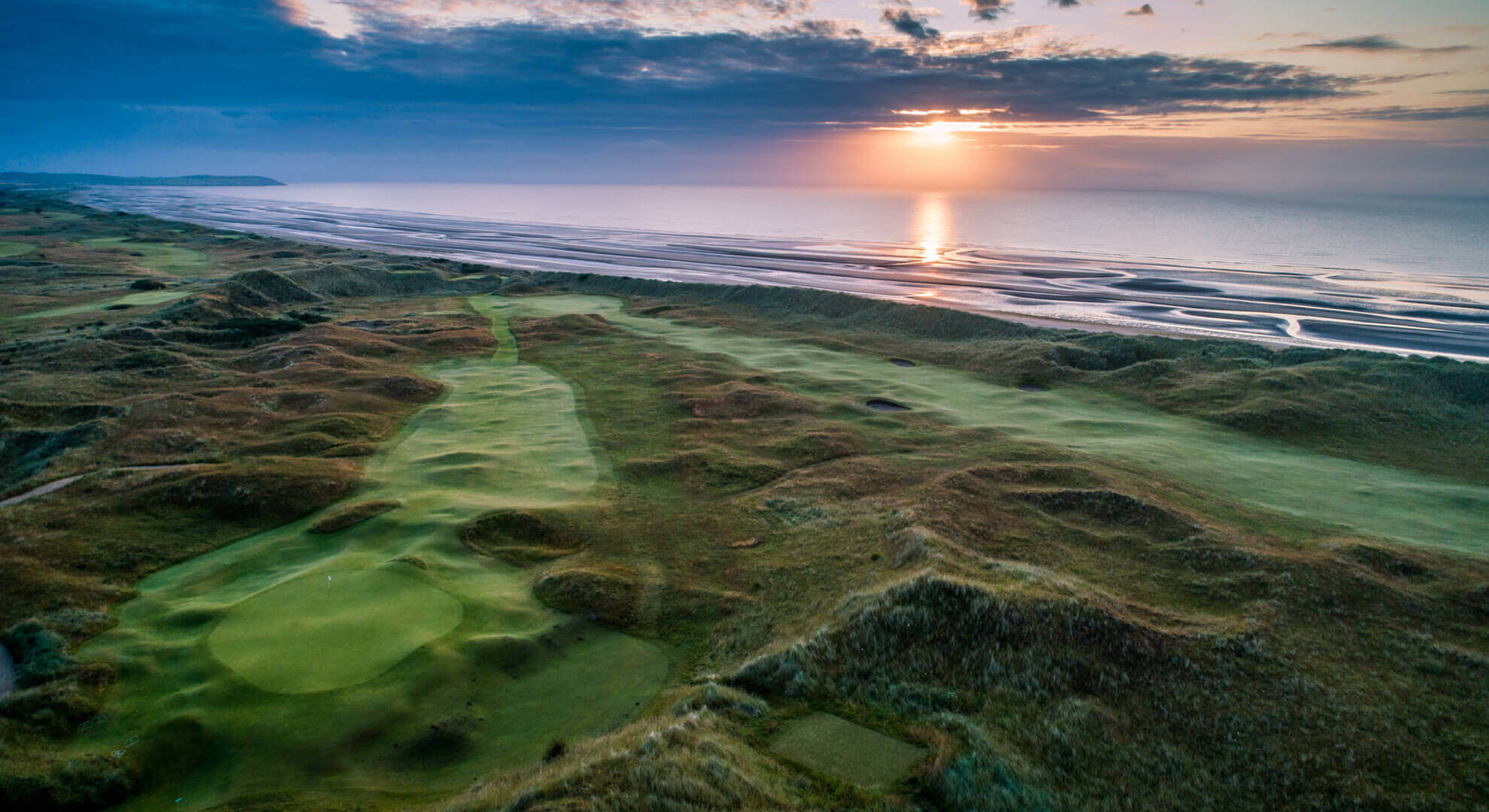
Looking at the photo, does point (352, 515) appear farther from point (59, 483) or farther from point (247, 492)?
point (59, 483)

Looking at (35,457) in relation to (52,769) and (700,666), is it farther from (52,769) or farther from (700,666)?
(700,666)

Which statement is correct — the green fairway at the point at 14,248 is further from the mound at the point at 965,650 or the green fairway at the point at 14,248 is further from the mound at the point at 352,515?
the mound at the point at 965,650

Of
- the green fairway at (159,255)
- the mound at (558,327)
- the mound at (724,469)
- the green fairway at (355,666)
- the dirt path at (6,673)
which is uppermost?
the green fairway at (159,255)

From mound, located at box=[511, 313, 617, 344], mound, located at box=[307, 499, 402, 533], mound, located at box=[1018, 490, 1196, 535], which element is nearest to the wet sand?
mound, located at box=[511, 313, 617, 344]

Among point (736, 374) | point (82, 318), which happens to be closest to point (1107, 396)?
point (736, 374)

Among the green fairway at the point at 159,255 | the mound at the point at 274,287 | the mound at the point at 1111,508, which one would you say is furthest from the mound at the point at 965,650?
the green fairway at the point at 159,255

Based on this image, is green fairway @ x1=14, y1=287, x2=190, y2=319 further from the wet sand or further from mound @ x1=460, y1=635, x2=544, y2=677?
mound @ x1=460, y1=635, x2=544, y2=677
